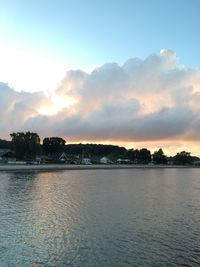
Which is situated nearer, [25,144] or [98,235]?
[98,235]

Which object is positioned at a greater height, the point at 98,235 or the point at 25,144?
the point at 25,144

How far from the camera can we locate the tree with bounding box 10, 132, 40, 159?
18750 centimetres

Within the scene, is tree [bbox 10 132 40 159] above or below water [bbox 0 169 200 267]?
above

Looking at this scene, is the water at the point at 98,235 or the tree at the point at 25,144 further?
the tree at the point at 25,144

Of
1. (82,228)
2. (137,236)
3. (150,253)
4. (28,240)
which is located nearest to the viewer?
(150,253)

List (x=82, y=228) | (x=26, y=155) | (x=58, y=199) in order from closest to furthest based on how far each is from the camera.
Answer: (x=82, y=228), (x=58, y=199), (x=26, y=155)

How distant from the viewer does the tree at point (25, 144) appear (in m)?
188

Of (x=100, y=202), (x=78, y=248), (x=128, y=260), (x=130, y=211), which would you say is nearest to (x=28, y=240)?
(x=78, y=248)

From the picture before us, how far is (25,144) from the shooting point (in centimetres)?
18725

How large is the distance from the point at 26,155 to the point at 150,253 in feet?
575

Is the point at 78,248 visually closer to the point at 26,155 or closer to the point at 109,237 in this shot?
the point at 109,237

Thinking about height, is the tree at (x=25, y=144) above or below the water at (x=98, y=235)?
above

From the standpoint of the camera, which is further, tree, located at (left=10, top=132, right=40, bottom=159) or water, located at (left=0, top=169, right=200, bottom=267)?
tree, located at (left=10, top=132, right=40, bottom=159)

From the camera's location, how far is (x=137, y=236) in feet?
92.9
